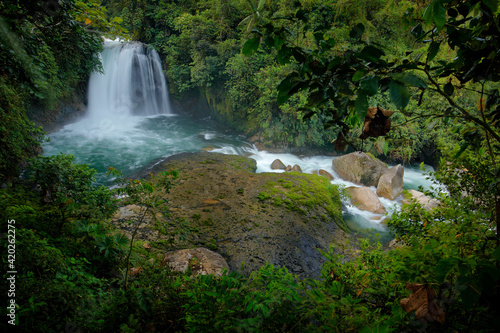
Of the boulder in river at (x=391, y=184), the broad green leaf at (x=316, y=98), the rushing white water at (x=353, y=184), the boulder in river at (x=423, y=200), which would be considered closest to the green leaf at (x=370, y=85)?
the broad green leaf at (x=316, y=98)

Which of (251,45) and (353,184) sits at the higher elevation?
(251,45)

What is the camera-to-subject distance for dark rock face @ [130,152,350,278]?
11.9 ft

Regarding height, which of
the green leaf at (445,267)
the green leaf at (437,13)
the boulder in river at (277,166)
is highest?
the green leaf at (437,13)

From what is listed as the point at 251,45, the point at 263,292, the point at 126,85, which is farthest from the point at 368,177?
the point at 126,85

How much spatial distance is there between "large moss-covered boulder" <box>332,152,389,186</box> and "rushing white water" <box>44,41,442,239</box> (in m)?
0.30

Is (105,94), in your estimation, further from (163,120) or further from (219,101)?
(219,101)

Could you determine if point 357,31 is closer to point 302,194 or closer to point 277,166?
point 302,194

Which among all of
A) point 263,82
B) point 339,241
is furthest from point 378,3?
point 339,241

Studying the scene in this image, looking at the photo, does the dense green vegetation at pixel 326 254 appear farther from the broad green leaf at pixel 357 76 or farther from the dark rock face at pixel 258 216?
the dark rock face at pixel 258 216

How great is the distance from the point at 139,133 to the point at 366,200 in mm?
11306

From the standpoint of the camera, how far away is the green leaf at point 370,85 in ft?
3.30

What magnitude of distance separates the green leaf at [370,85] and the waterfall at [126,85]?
15540 millimetres

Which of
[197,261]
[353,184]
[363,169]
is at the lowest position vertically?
[353,184]

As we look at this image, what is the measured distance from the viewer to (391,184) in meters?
8.25
